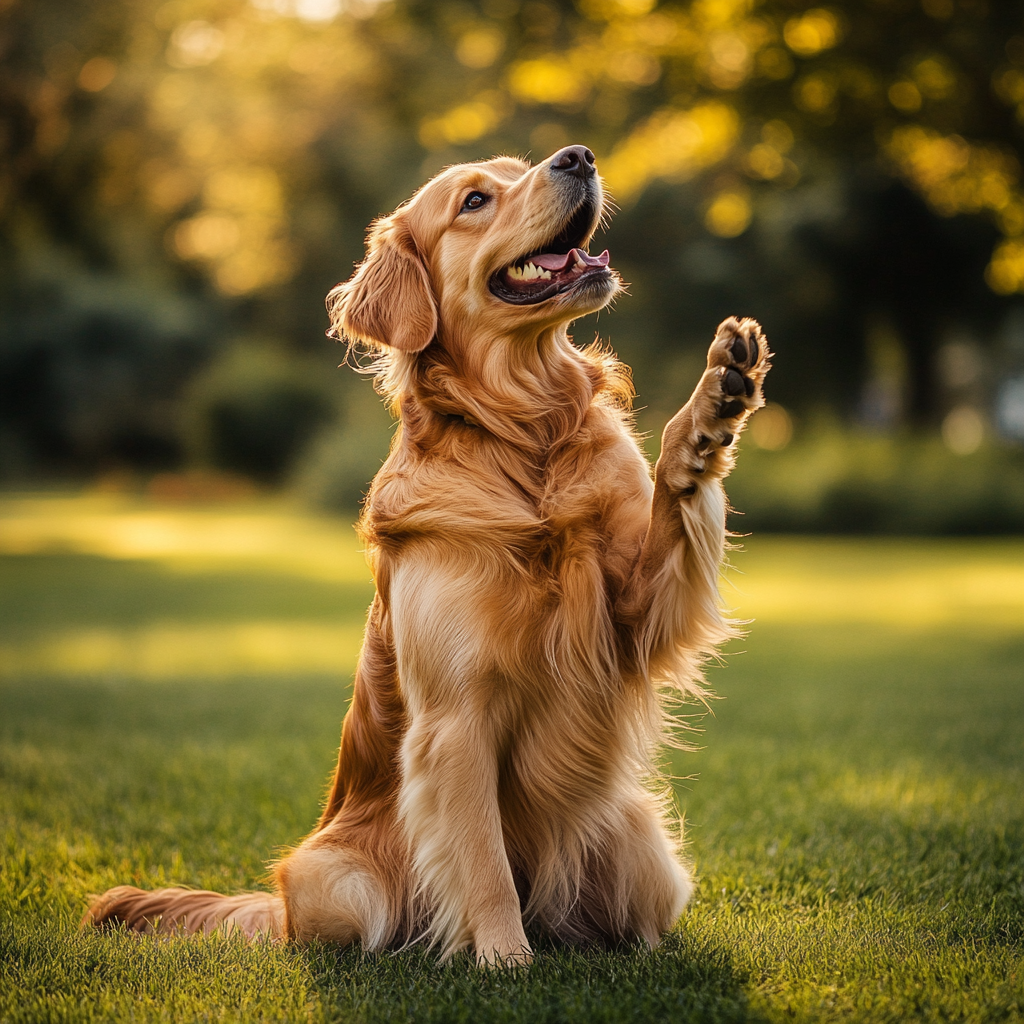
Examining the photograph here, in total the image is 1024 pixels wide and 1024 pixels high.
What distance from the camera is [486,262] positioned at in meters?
3.41

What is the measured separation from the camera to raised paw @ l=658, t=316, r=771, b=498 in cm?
269

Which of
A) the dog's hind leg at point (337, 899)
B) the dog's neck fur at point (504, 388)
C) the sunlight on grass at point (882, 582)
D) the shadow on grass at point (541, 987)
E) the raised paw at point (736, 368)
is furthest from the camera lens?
the sunlight on grass at point (882, 582)

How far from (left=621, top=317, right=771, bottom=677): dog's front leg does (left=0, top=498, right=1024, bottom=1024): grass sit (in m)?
0.90

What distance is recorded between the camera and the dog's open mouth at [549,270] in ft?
11.0

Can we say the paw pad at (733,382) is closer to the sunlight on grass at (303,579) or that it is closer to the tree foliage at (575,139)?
the sunlight on grass at (303,579)

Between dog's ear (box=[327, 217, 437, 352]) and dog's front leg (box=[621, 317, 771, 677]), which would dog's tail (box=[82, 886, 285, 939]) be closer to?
dog's front leg (box=[621, 317, 771, 677])

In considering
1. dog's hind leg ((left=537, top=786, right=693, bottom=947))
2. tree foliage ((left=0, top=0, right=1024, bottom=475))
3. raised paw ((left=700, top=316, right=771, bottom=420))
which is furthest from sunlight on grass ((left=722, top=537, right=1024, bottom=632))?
raised paw ((left=700, top=316, right=771, bottom=420))

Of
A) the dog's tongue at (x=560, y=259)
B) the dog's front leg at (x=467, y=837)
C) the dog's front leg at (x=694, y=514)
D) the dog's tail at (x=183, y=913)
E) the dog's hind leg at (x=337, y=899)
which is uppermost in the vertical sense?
the dog's tongue at (x=560, y=259)

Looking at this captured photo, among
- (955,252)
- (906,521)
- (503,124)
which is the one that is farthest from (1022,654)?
(503,124)

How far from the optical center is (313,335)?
118 feet

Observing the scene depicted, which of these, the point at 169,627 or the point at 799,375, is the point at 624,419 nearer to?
the point at 169,627

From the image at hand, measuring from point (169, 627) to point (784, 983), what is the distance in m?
9.34

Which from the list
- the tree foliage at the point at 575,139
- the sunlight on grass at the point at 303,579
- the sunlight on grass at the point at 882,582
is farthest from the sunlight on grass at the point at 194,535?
the tree foliage at the point at 575,139

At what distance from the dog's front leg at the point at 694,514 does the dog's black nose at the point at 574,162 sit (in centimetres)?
87
